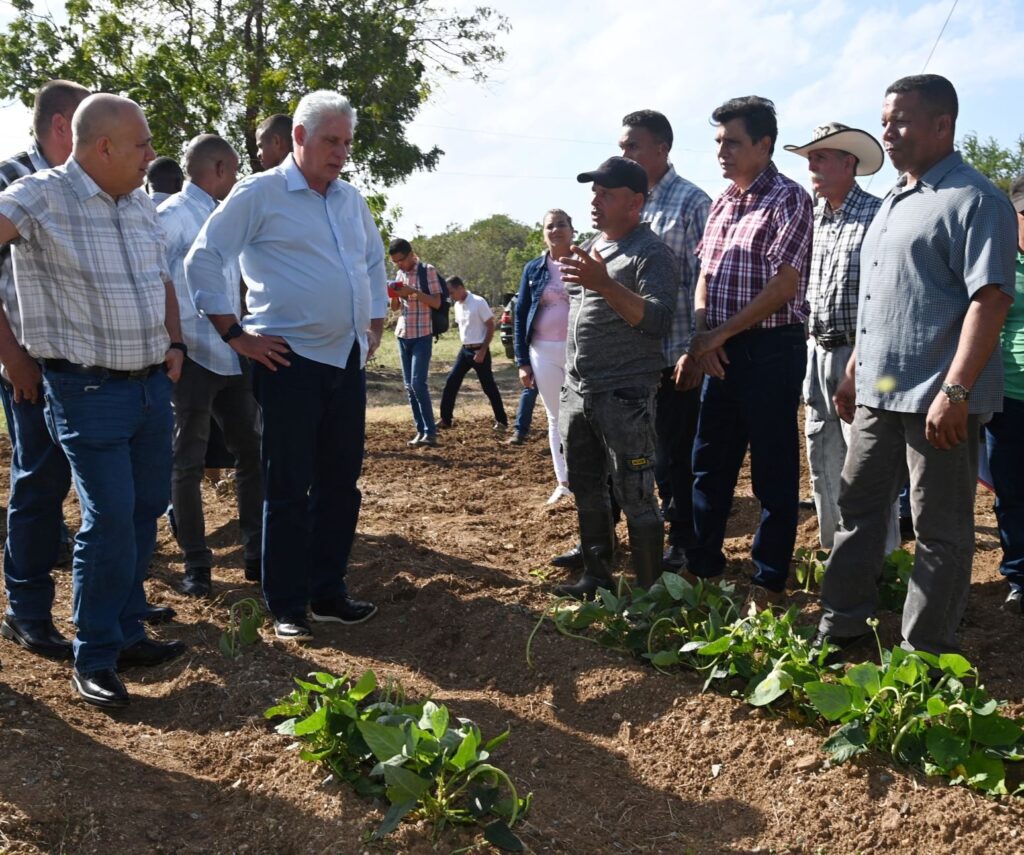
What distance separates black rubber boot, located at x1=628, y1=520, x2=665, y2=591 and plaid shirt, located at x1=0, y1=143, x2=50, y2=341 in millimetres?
2618

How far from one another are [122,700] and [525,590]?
195 centimetres

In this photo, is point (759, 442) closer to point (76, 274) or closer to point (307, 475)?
point (307, 475)

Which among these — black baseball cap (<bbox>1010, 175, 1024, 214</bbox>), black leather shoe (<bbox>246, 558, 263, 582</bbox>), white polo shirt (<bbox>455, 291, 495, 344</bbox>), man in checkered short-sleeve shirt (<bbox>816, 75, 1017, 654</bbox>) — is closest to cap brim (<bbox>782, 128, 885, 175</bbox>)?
black baseball cap (<bbox>1010, 175, 1024, 214</bbox>)

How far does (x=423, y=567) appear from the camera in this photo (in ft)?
18.6

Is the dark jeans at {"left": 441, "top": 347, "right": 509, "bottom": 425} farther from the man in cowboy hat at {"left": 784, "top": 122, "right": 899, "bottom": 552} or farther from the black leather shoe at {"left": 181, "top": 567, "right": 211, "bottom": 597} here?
the man in cowboy hat at {"left": 784, "top": 122, "right": 899, "bottom": 552}

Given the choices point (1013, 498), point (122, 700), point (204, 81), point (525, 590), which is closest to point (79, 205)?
point (122, 700)

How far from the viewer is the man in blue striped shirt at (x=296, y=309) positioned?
173 inches

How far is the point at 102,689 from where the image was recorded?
377 cm

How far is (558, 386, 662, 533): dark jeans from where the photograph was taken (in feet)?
15.0

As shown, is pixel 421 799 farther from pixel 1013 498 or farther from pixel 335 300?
pixel 1013 498

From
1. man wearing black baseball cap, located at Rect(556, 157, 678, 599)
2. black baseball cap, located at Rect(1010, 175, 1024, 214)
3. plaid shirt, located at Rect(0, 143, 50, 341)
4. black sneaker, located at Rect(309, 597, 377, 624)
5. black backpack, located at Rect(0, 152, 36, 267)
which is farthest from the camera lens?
black baseball cap, located at Rect(1010, 175, 1024, 214)

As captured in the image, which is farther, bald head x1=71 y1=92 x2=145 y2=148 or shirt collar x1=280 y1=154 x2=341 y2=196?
shirt collar x1=280 y1=154 x2=341 y2=196

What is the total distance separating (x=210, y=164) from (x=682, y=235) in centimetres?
247

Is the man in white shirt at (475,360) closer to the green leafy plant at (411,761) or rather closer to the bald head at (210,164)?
the bald head at (210,164)
